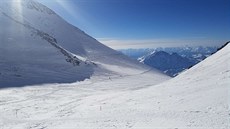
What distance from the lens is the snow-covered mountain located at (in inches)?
3049

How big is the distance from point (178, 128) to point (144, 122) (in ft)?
10.0

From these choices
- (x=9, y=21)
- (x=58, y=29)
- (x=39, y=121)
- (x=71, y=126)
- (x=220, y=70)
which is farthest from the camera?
(x=58, y=29)

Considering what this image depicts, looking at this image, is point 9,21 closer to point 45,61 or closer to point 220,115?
point 45,61

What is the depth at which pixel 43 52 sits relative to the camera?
10881cm

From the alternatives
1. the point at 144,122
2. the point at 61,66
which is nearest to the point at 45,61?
the point at 61,66

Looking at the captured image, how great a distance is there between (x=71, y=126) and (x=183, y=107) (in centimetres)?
875

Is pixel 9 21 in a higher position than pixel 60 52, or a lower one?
higher

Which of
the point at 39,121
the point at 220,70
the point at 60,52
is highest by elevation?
the point at 60,52

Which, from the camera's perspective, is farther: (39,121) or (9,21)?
(9,21)

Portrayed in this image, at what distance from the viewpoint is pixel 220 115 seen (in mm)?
17203

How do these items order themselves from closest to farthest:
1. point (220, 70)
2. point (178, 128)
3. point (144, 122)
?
1. point (178, 128)
2. point (144, 122)
3. point (220, 70)

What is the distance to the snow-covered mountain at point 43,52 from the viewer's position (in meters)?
77.4

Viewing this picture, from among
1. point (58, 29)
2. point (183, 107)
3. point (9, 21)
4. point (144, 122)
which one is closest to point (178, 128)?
point (144, 122)

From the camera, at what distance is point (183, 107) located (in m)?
20.6
